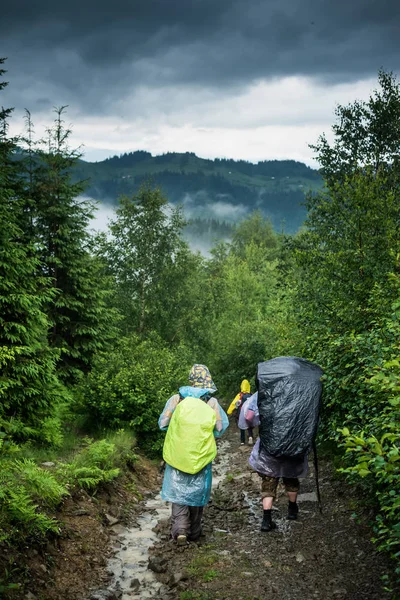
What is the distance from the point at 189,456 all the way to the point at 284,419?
1456mm

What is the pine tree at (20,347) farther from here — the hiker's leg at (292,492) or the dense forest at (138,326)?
the hiker's leg at (292,492)

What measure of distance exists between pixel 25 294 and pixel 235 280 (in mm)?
36985

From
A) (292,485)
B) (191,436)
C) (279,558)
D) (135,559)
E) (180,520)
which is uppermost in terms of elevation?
(191,436)

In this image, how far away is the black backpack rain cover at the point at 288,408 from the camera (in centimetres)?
722

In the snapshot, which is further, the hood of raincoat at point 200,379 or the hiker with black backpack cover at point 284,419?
the hood of raincoat at point 200,379

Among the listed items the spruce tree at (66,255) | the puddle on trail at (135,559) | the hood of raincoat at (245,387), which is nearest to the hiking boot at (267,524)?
the puddle on trail at (135,559)

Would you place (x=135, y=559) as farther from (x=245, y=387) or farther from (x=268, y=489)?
(x=245, y=387)

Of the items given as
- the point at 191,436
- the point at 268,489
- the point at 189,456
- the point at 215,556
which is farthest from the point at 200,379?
the point at 215,556

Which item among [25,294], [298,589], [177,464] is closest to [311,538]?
[298,589]

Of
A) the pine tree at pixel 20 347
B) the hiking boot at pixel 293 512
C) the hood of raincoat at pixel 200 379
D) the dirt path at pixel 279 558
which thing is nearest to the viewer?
the dirt path at pixel 279 558

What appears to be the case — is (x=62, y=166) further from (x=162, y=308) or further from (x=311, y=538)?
(x=311, y=538)

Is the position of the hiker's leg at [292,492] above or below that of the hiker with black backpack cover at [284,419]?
below

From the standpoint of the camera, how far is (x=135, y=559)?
7004 millimetres

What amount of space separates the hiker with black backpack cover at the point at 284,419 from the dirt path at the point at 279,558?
631 millimetres
